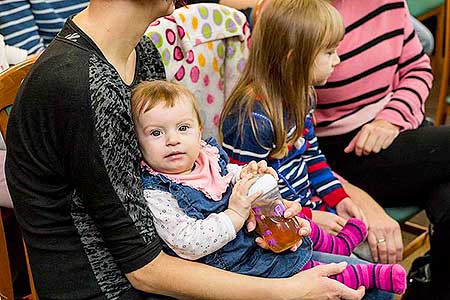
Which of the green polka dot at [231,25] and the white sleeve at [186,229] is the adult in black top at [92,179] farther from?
the green polka dot at [231,25]

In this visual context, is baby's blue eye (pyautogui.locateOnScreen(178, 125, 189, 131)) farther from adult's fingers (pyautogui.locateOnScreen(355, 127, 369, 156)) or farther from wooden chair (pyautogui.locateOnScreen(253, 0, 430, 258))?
adult's fingers (pyautogui.locateOnScreen(355, 127, 369, 156))

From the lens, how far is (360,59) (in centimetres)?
198

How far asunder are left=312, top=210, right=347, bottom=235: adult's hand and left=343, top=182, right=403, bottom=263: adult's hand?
86 millimetres

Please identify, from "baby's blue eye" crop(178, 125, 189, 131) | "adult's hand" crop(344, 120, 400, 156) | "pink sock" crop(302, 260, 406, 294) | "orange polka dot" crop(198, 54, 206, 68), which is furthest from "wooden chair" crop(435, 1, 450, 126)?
"baby's blue eye" crop(178, 125, 189, 131)

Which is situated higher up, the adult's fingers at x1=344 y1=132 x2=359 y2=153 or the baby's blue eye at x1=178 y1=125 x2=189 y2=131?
the baby's blue eye at x1=178 y1=125 x2=189 y2=131

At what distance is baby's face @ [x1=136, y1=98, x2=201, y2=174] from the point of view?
4.26 feet

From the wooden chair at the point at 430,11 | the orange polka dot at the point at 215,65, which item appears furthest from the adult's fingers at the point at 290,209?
the wooden chair at the point at 430,11

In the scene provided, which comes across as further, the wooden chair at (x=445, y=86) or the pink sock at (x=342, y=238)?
the wooden chair at (x=445, y=86)

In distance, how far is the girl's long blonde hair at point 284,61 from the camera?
5.44ft

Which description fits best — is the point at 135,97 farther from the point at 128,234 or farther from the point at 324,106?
the point at 324,106

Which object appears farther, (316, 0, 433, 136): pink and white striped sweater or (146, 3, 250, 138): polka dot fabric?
(316, 0, 433, 136): pink and white striped sweater

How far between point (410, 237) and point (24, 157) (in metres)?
1.75

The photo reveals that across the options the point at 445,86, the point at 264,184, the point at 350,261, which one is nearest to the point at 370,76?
the point at 350,261

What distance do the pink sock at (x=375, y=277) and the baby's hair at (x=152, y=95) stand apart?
433 mm
